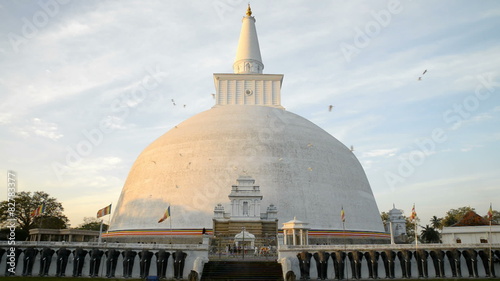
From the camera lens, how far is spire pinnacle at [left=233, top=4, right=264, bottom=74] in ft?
155

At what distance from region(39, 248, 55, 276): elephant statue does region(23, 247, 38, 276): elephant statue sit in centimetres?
64

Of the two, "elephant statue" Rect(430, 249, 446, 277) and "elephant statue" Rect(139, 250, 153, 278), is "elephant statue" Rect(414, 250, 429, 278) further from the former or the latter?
"elephant statue" Rect(139, 250, 153, 278)

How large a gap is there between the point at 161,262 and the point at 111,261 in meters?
3.40

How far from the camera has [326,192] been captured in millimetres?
35719

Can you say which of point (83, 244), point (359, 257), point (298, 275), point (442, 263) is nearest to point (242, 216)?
point (298, 275)

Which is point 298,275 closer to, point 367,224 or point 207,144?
point 367,224

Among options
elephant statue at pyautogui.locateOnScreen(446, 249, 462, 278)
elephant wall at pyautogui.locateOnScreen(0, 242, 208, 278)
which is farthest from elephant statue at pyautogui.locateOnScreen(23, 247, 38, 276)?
elephant statue at pyautogui.locateOnScreen(446, 249, 462, 278)

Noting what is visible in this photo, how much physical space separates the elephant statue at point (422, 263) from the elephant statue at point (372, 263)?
8.87 feet

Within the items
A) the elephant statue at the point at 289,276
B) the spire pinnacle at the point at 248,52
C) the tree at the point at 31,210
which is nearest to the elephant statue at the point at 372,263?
the elephant statue at the point at 289,276

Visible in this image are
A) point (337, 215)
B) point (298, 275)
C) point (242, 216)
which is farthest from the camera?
point (337, 215)

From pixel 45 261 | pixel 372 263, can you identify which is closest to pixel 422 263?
pixel 372 263

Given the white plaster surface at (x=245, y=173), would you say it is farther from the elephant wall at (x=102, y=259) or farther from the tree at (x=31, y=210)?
the tree at (x=31, y=210)

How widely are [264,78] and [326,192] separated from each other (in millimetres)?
16974

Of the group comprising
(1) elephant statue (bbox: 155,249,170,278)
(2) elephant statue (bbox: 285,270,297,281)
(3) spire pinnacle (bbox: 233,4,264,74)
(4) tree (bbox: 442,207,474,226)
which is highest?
(3) spire pinnacle (bbox: 233,4,264,74)
